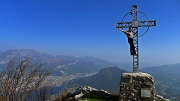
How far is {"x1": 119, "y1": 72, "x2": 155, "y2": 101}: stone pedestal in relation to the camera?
9.13 metres

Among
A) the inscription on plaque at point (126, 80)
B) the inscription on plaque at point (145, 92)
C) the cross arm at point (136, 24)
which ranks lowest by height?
the inscription on plaque at point (145, 92)

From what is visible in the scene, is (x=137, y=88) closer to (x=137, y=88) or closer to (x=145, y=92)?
(x=137, y=88)

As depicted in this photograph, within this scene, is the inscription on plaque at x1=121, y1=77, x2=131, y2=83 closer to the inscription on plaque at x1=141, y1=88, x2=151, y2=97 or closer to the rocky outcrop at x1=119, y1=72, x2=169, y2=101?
the rocky outcrop at x1=119, y1=72, x2=169, y2=101

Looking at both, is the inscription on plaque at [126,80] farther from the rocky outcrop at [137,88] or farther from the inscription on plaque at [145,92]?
the inscription on plaque at [145,92]

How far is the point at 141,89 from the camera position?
9.27 meters

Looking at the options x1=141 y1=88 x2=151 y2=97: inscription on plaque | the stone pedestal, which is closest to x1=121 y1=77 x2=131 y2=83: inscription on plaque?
the stone pedestal

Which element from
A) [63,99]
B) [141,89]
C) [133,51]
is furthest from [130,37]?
[63,99]

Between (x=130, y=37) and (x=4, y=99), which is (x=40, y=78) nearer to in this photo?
(x=4, y=99)

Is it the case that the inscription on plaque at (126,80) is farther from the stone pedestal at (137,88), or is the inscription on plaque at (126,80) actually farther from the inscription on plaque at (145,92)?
the inscription on plaque at (145,92)

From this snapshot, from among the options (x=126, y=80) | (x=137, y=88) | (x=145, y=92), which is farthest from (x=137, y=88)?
(x=126, y=80)

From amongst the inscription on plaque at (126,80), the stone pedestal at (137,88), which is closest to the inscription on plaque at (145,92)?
the stone pedestal at (137,88)

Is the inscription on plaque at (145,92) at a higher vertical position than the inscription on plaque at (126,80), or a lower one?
lower

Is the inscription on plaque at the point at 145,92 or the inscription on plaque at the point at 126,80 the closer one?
the inscription on plaque at the point at 145,92

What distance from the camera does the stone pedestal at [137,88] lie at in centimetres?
913
